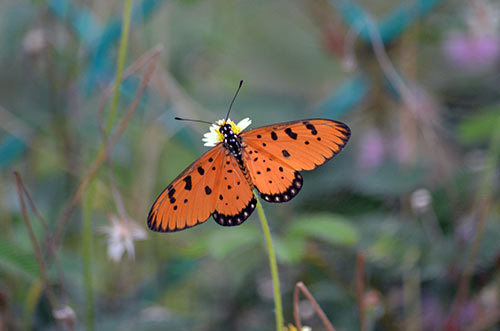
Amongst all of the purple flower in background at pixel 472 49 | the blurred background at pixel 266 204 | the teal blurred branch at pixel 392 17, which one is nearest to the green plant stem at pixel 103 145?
the blurred background at pixel 266 204

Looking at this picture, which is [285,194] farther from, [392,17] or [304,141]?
[392,17]

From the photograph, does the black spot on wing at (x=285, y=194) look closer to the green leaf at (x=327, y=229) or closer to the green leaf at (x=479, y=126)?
the green leaf at (x=327, y=229)

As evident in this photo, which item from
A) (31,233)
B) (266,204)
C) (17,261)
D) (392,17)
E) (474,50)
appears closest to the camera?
(31,233)

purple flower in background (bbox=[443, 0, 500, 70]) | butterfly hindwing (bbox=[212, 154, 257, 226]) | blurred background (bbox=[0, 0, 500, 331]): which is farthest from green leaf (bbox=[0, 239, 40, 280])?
purple flower in background (bbox=[443, 0, 500, 70])

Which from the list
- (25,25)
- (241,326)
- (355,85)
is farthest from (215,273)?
(25,25)

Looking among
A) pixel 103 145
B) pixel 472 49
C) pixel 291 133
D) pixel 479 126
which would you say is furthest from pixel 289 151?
pixel 472 49

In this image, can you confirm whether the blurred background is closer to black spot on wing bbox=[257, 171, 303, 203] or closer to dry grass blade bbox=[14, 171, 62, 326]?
dry grass blade bbox=[14, 171, 62, 326]

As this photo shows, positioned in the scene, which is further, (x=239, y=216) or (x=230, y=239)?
(x=230, y=239)

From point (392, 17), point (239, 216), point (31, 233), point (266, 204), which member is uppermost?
point (392, 17)
